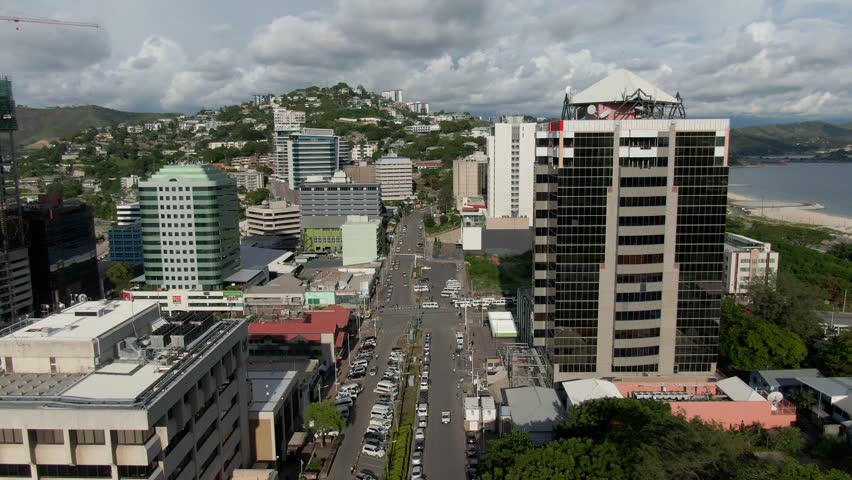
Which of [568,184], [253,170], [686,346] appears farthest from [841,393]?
[253,170]

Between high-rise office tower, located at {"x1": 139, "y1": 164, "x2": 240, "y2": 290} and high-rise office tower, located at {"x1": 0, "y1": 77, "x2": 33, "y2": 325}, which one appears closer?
high-rise office tower, located at {"x1": 0, "y1": 77, "x2": 33, "y2": 325}

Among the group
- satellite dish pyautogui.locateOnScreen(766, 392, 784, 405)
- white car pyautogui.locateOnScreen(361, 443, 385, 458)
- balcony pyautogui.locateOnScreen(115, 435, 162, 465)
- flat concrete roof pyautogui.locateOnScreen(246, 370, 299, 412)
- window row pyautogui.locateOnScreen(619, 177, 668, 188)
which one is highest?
window row pyautogui.locateOnScreen(619, 177, 668, 188)

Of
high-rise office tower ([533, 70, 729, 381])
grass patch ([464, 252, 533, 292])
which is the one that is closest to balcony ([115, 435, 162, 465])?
high-rise office tower ([533, 70, 729, 381])

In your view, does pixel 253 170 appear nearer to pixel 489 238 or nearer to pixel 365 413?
pixel 489 238

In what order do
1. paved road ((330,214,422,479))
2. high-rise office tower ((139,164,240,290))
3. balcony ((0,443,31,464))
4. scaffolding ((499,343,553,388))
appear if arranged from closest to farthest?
balcony ((0,443,31,464)) < paved road ((330,214,422,479)) < scaffolding ((499,343,553,388)) < high-rise office tower ((139,164,240,290))

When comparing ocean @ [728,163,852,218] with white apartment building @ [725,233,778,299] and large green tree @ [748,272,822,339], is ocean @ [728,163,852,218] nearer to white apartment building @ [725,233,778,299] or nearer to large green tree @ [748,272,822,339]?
white apartment building @ [725,233,778,299]

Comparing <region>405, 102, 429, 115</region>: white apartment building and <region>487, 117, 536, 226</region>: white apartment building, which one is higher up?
<region>405, 102, 429, 115</region>: white apartment building

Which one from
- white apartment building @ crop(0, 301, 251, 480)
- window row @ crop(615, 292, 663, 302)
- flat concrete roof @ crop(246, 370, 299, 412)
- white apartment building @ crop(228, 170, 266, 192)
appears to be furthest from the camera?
white apartment building @ crop(228, 170, 266, 192)
